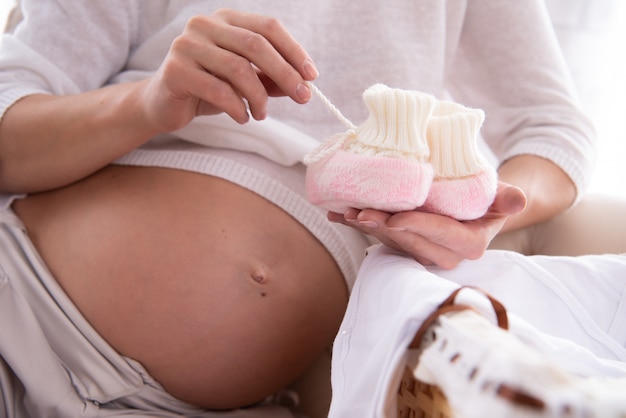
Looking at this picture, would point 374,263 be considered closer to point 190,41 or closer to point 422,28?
point 190,41

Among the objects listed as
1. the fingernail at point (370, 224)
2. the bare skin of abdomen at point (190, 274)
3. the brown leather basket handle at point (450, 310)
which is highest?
the brown leather basket handle at point (450, 310)

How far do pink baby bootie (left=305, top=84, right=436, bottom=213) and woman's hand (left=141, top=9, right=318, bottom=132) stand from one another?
0.23ft

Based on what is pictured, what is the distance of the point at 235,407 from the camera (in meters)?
0.71

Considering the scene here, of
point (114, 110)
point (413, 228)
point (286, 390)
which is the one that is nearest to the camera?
point (413, 228)

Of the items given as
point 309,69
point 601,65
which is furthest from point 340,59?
point 601,65

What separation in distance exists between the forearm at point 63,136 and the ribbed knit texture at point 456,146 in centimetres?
33

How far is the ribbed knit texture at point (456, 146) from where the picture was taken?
0.47 m

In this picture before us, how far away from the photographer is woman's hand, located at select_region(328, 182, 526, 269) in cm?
46

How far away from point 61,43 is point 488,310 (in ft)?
2.13

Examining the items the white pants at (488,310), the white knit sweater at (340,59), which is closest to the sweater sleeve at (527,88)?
the white knit sweater at (340,59)

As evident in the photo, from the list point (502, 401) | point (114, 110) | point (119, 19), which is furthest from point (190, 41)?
point (502, 401)

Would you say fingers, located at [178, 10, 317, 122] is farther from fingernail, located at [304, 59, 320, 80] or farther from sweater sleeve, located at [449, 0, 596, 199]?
sweater sleeve, located at [449, 0, 596, 199]

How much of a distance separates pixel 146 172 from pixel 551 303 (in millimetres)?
501

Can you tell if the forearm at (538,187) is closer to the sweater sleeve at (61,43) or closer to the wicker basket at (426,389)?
the wicker basket at (426,389)
